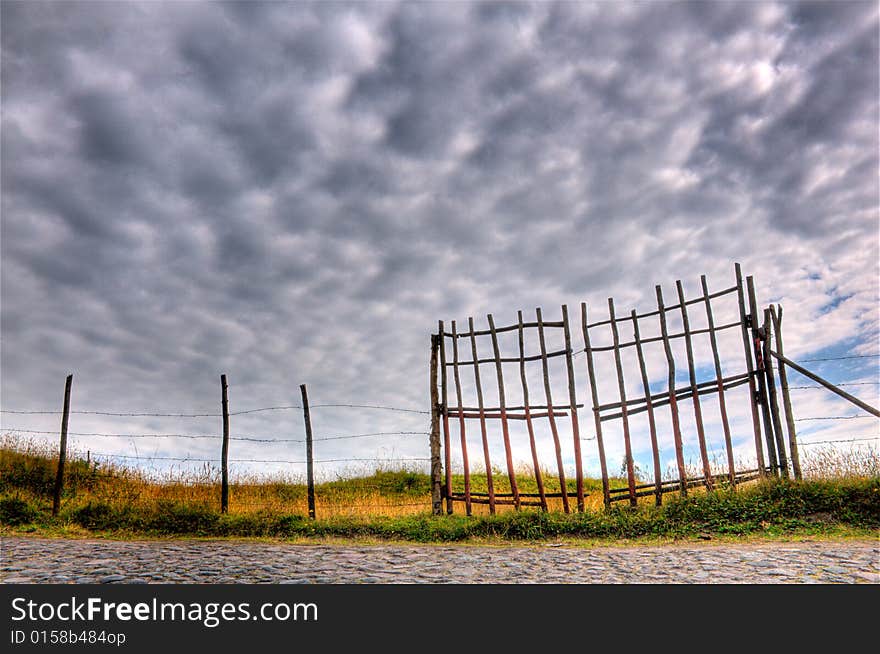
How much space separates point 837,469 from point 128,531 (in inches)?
524

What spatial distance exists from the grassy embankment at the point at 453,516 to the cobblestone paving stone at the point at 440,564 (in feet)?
3.50

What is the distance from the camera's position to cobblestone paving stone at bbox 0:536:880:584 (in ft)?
24.6

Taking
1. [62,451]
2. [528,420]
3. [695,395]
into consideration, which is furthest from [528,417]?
[62,451]

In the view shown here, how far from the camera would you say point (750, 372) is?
13.1 metres

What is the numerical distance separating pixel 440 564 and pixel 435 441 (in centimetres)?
564

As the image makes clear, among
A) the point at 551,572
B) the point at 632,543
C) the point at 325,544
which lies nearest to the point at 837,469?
the point at 632,543

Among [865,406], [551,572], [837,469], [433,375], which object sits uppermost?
[433,375]

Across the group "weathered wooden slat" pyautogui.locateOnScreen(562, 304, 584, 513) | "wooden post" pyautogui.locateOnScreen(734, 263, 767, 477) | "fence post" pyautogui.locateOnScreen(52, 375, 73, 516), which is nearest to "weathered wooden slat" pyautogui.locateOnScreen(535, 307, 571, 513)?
"weathered wooden slat" pyautogui.locateOnScreen(562, 304, 584, 513)

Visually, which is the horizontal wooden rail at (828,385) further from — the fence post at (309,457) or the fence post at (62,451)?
the fence post at (62,451)

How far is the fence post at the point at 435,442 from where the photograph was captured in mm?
13945

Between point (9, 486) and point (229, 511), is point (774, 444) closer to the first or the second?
point (229, 511)

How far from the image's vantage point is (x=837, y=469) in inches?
492

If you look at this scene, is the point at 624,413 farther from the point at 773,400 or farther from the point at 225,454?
the point at 225,454
